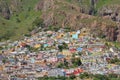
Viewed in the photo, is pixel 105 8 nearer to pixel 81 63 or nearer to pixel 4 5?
pixel 4 5

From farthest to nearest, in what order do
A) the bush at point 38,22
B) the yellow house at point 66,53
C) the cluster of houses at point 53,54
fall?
the bush at point 38,22 → the yellow house at point 66,53 → the cluster of houses at point 53,54

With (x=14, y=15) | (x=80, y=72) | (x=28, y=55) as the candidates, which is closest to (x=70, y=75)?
(x=80, y=72)

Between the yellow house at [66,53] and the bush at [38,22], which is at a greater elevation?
the bush at [38,22]

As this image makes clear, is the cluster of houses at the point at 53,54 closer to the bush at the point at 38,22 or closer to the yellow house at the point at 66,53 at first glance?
the yellow house at the point at 66,53

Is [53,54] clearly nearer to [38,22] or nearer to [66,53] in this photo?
[66,53]

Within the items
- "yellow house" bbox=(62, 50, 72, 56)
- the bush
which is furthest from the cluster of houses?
the bush

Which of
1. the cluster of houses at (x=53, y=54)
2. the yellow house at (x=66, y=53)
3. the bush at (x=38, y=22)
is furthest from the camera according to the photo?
the bush at (x=38, y=22)

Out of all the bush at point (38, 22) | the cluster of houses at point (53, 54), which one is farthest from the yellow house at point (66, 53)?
the bush at point (38, 22)

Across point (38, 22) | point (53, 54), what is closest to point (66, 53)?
point (53, 54)
